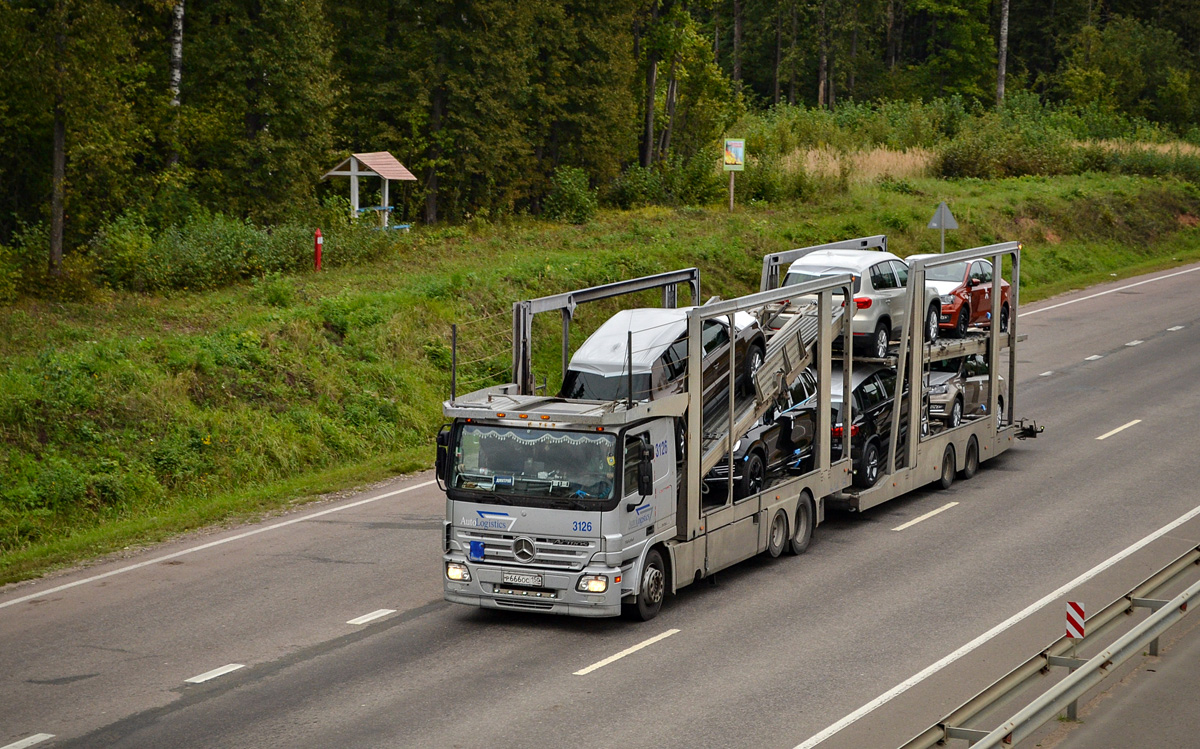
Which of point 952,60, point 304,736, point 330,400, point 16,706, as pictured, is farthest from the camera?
point 952,60

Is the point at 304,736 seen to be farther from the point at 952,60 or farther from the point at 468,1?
the point at 952,60

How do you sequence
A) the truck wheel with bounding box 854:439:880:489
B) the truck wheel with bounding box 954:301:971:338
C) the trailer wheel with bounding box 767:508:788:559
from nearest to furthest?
the trailer wheel with bounding box 767:508:788:559 < the truck wheel with bounding box 854:439:880:489 < the truck wheel with bounding box 954:301:971:338

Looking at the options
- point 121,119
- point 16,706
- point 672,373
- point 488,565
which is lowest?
point 16,706

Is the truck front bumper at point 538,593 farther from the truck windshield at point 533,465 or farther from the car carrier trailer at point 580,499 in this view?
the truck windshield at point 533,465

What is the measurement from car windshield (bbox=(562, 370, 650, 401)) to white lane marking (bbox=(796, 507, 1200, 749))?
4444 mm

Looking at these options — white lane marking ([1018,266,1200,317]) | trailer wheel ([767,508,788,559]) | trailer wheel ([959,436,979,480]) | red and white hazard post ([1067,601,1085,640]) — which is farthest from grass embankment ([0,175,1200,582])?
red and white hazard post ([1067,601,1085,640])

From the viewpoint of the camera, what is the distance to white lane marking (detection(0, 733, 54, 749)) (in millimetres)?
10617

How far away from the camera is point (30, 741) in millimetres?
10695

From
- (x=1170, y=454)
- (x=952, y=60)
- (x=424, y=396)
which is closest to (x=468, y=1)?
(x=424, y=396)

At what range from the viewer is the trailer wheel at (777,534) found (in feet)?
51.8

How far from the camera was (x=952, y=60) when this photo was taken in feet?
279

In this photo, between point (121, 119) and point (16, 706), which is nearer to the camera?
point (16, 706)

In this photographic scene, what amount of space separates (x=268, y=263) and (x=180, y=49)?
8.05 m

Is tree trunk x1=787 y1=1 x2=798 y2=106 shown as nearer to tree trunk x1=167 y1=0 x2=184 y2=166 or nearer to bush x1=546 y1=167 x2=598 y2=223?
bush x1=546 y1=167 x2=598 y2=223
